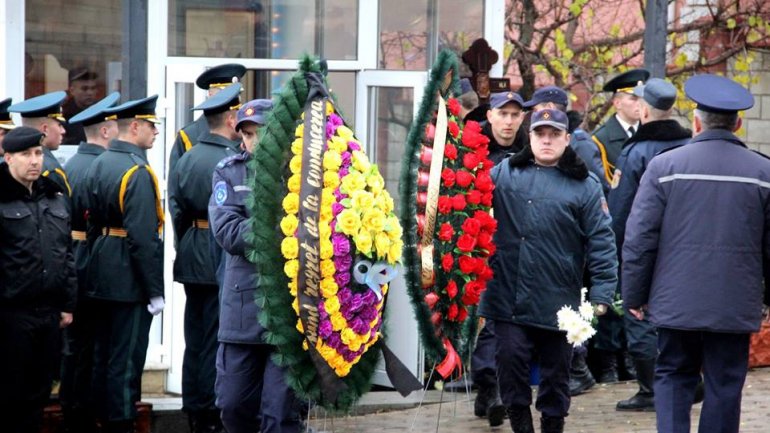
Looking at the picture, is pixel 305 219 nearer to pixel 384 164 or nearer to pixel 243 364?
pixel 243 364

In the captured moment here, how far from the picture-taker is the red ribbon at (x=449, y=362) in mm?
8891

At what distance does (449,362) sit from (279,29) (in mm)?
3349

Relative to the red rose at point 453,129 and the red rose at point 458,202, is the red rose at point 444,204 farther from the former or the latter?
the red rose at point 453,129

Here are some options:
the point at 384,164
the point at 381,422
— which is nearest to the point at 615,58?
the point at 384,164

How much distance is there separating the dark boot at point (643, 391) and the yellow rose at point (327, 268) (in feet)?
11.3

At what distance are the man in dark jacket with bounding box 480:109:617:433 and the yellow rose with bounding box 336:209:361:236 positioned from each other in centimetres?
154

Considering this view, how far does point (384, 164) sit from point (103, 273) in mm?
2437

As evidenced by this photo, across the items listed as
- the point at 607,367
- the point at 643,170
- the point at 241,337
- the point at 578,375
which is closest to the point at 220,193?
the point at 241,337

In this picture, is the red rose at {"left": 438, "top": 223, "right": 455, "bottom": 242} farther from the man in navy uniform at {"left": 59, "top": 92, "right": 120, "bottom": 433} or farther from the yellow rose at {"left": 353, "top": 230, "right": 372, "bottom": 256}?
the man in navy uniform at {"left": 59, "top": 92, "right": 120, "bottom": 433}

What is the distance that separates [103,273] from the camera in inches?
373

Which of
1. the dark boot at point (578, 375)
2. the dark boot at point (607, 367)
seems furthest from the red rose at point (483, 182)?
the dark boot at point (607, 367)

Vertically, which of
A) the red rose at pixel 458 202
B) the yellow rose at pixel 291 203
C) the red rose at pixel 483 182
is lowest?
the red rose at pixel 458 202

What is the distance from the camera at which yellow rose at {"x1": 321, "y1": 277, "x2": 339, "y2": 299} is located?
7.54m

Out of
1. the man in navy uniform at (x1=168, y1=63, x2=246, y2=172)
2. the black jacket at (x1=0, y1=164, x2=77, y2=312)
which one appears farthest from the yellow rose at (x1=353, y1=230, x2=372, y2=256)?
the man in navy uniform at (x1=168, y1=63, x2=246, y2=172)
